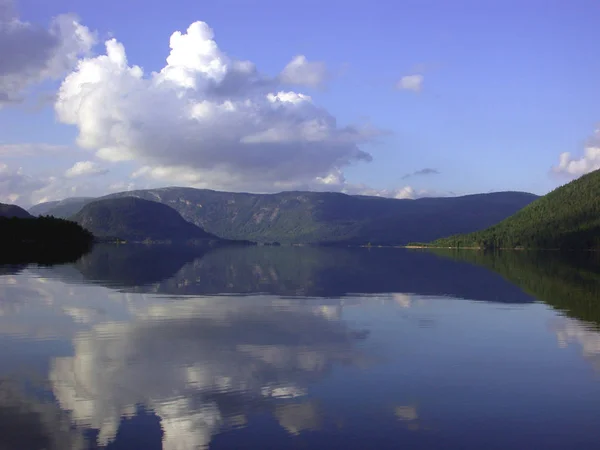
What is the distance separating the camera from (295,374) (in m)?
29.2

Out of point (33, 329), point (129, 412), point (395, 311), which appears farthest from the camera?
point (395, 311)

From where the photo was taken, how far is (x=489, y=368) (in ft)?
102

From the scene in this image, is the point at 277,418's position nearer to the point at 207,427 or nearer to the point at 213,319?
the point at 207,427

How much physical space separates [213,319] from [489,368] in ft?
71.6

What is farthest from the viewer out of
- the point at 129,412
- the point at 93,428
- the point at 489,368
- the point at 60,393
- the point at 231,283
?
the point at 231,283

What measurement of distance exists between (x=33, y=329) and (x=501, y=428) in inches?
1216

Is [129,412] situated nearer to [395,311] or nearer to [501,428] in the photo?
[501,428]

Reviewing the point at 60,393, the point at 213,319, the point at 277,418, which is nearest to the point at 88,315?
the point at 213,319

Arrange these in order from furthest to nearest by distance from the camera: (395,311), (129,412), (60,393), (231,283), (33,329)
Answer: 1. (231,283)
2. (395,311)
3. (33,329)
4. (60,393)
5. (129,412)

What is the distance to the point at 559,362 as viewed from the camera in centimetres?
3266

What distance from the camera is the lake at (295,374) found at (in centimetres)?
2117

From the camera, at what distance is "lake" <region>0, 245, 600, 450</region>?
2117 centimetres

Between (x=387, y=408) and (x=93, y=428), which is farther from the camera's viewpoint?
(x=387, y=408)

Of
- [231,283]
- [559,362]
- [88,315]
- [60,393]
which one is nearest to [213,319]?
[88,315]
